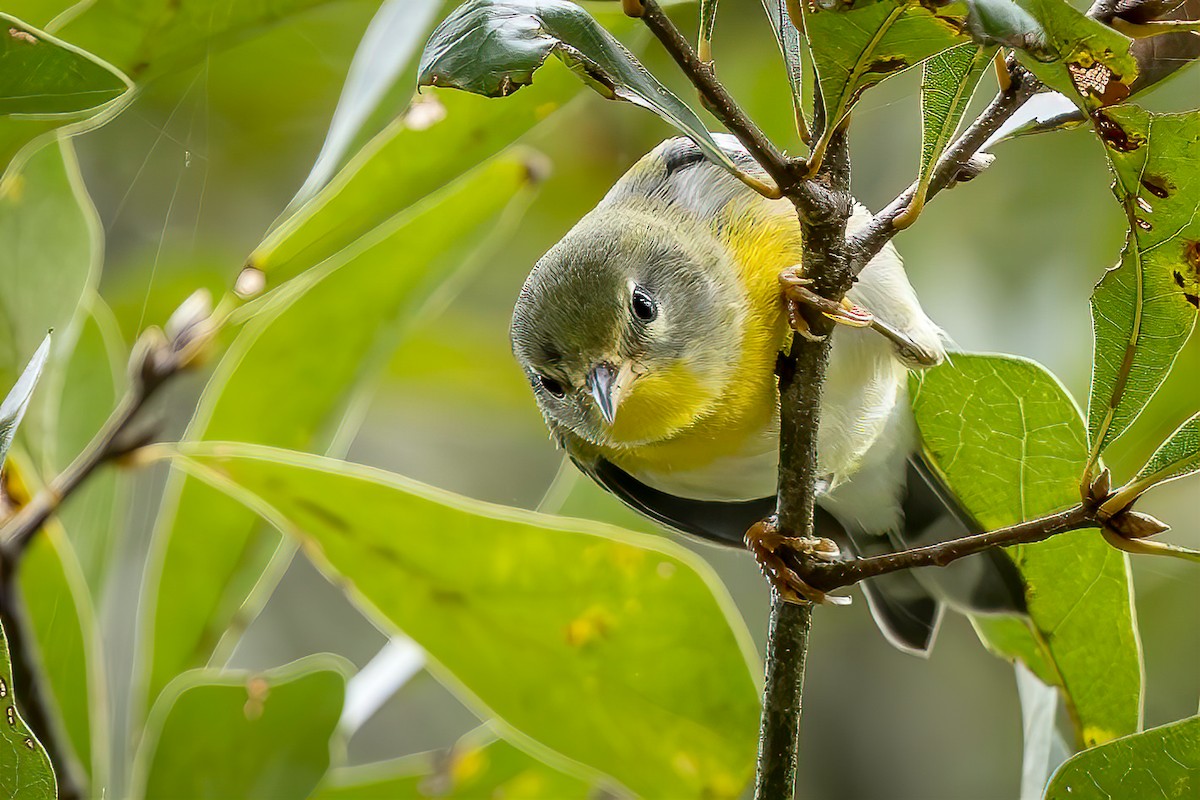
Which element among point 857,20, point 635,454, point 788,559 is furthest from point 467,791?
point 857,20

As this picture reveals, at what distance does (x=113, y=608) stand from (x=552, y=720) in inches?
73.2

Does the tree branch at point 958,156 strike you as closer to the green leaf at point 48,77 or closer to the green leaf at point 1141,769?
the green leaf at point 1141,769

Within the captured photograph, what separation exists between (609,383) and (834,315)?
516 millimetres

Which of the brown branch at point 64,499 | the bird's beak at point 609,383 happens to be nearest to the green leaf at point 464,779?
the brown branch at point 64,499

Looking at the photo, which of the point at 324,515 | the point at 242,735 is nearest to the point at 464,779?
the point at 242,735

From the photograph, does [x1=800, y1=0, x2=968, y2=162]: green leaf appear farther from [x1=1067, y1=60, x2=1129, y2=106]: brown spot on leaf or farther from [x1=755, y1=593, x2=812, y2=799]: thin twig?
[x1=755, y1=593, x2=812, y2=799]: thin twig

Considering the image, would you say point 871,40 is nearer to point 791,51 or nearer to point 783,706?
point 791,51

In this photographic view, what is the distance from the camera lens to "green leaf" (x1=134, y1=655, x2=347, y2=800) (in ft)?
4.78

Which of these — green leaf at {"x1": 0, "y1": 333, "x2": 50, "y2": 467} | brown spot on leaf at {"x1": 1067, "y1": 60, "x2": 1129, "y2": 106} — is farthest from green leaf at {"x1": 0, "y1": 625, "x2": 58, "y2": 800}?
brown spot on leaf at {"x1": 1067, "y1": 60, "x2": 1129, "y2": 106}

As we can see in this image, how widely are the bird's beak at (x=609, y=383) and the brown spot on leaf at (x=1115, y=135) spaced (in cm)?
77

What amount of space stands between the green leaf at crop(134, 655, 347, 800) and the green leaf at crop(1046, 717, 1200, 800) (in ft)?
2.94

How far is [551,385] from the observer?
5.58ft

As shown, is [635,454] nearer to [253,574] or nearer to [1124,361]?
[253,574]

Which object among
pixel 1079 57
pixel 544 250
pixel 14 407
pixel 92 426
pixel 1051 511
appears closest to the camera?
pixel 1079 57
